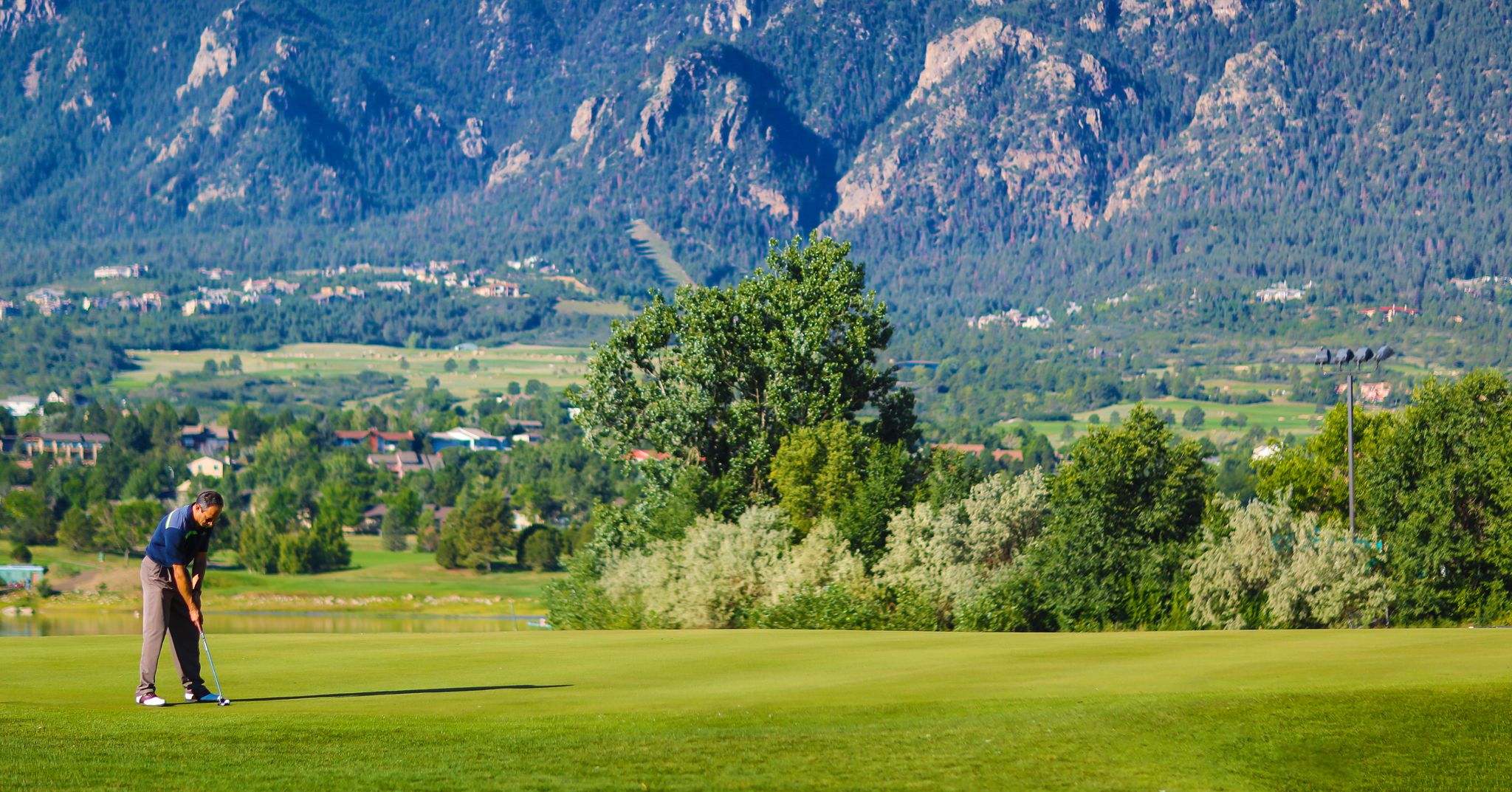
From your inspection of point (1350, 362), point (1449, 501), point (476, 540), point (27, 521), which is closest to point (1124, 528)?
point (1449, 501)

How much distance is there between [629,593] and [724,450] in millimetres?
13902

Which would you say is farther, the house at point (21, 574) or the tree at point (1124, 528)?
the house at point (21, 574)

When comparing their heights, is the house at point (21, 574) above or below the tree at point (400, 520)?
below

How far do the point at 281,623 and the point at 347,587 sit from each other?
29.0 m

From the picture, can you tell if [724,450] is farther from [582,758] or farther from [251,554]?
[251,554]

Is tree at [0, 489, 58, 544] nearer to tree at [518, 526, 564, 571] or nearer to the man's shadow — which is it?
tree at [518, 526, 564, 571]

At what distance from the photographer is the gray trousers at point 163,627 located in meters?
18.4

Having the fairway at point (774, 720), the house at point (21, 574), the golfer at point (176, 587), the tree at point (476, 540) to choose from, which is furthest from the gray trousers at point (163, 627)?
the house at point (21, 574)

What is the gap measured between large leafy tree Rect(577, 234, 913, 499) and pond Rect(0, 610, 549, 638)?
36.0m

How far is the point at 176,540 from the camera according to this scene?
1822cm

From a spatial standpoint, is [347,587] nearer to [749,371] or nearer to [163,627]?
[749,371]

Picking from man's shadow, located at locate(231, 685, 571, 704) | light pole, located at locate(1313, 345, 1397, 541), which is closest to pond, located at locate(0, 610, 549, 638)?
light pole, located at locate(1313, 345, 1397, 541)

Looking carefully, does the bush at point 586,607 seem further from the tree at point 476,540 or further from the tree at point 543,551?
the tree at point 476,540

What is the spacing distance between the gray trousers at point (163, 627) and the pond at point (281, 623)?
79.1 metres
